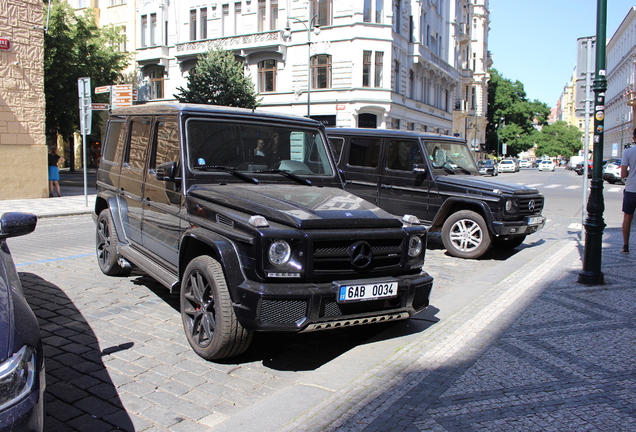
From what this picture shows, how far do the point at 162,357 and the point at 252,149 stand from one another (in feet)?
6.77

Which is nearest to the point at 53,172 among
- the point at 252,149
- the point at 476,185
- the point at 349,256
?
the point at 476,185

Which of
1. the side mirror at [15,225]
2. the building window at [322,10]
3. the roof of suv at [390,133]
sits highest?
the building window at [322,10]

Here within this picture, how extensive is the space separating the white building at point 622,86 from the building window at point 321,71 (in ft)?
147

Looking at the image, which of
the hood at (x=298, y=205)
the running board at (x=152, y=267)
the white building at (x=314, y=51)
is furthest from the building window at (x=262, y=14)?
the hood at (x=298, y=205)

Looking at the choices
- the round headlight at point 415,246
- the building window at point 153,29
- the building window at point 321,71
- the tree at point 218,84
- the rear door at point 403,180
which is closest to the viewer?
the round headlight at point 415,246

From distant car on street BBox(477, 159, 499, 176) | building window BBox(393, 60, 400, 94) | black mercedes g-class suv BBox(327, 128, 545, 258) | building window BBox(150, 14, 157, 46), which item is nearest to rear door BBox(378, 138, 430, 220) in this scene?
black mercedes g-class suv BBox(327, 128, 545, 258)

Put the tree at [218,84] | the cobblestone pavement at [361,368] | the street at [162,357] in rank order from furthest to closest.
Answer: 1. the tree at [218,84]
2. the street at [162,357]
3. the cobblestone pavement at [361,368]

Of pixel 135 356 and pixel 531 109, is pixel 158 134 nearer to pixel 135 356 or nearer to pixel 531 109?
pixel 135 356

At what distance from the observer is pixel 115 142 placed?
23.0 feet

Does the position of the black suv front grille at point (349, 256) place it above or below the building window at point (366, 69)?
below

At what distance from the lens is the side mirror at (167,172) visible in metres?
4.85

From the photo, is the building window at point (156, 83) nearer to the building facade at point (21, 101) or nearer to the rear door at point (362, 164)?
the building facade at point (21, 101)

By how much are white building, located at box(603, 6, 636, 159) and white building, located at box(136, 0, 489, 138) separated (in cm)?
3804

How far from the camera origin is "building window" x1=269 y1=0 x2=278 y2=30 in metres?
38.0
